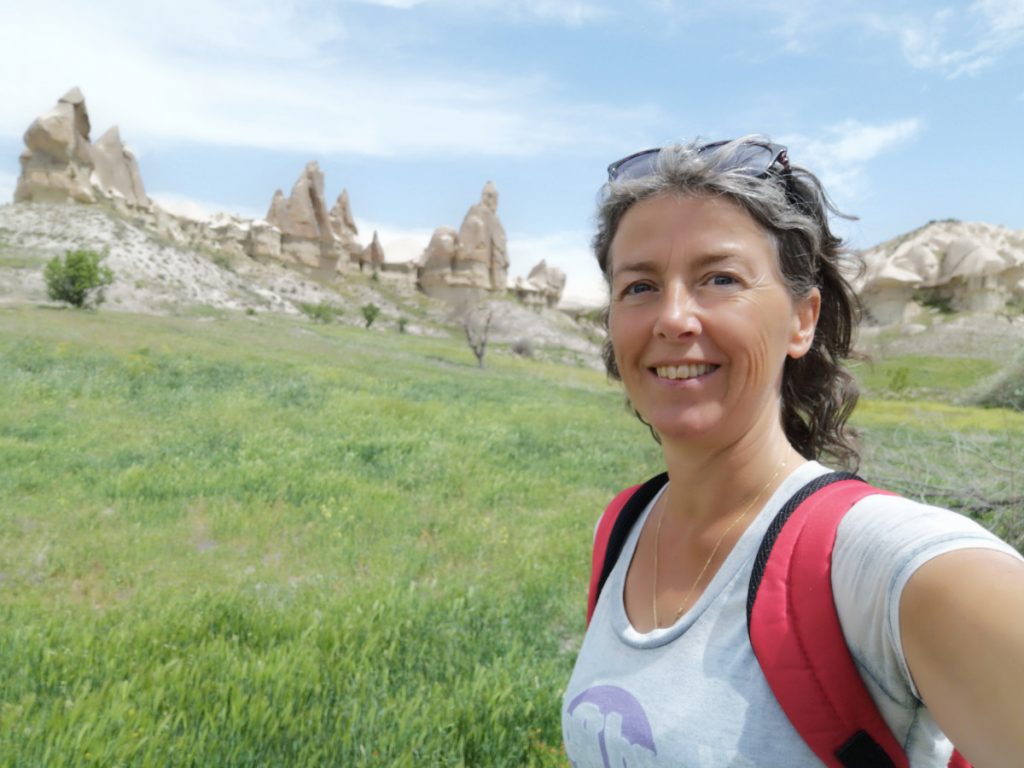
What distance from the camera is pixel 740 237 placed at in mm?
1898

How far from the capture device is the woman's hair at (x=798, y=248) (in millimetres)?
1906

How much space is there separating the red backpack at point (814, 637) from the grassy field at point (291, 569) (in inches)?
95.0

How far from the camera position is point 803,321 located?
6.86 ft

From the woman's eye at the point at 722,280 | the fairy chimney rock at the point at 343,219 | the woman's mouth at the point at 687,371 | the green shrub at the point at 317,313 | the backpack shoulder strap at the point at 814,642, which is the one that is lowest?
the green shrub at the point at 317,313

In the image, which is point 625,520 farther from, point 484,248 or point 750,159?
point 484,248

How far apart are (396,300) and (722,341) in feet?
345

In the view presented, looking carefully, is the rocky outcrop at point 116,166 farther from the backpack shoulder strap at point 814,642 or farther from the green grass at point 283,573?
the backpack shoulder strap at point 814,642

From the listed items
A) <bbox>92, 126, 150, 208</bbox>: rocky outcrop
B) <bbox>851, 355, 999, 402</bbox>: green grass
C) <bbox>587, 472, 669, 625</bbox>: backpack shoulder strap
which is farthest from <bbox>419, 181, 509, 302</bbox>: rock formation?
<bbox>587, 472, 669, 625</bbox>: backpack shoulder strap

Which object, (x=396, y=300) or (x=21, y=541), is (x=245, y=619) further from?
(x=396, y=300)

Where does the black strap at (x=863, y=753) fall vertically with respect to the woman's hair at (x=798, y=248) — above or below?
below

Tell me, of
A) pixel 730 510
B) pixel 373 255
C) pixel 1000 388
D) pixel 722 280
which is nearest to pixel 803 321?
pixel 722 280

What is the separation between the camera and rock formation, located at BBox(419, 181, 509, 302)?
390 ft

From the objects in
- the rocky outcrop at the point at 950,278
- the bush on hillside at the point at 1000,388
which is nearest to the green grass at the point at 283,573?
the bush on hillside at the point at 1000,388

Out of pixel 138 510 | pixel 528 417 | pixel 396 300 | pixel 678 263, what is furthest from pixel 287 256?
pixel 678 263
